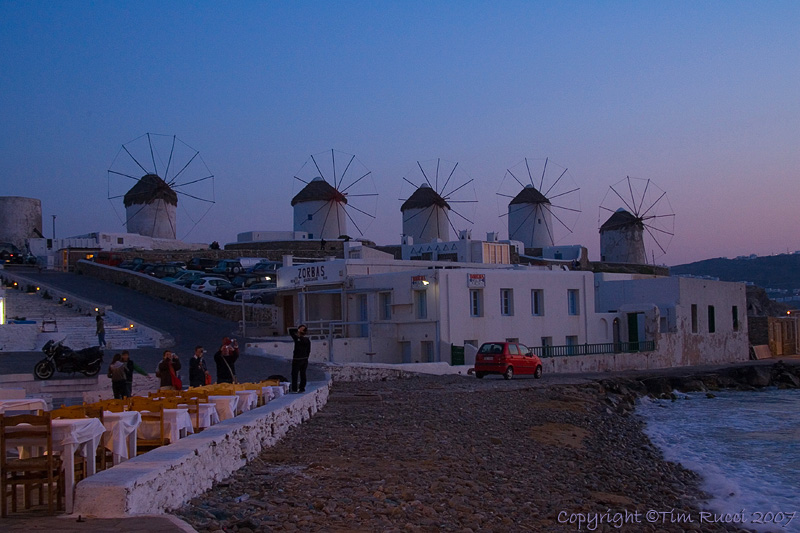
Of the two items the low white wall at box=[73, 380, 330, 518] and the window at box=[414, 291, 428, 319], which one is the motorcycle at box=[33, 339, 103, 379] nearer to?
the low white wall at box=[73, 380, 330, 518]

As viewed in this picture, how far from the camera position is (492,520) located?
8.83m

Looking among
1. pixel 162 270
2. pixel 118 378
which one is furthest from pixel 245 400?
pixel 162 270

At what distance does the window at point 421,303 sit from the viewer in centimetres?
3150

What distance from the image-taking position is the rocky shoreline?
8016mm

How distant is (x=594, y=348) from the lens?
3588 centimetres

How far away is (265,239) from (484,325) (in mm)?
42656

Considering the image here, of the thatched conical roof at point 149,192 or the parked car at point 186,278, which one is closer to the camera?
the parked car at point 186,278

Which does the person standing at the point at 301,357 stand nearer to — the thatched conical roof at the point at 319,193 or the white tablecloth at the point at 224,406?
the white tablecloth at the point at 224,406

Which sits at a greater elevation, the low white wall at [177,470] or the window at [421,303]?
the window at [421,303]

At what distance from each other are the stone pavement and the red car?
2117cm

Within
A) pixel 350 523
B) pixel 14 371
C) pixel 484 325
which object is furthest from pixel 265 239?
pixel 350 523

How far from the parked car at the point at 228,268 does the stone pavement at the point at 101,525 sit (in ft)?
153

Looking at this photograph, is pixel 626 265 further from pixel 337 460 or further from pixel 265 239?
pixel 337 460

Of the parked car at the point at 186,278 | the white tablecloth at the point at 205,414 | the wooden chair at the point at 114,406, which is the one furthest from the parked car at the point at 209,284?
the wooden chair at the point at 114,406
